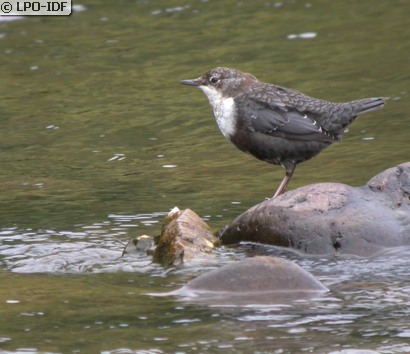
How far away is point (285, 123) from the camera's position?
25.5 ft

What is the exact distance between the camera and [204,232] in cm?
673

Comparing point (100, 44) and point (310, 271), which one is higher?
point (100, 44)

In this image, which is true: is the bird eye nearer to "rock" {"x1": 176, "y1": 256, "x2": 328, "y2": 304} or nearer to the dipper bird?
the dipper bird

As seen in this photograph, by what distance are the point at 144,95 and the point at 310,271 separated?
18.2ft

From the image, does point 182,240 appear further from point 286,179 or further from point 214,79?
point 214,79

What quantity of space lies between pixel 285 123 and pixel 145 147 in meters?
2.30

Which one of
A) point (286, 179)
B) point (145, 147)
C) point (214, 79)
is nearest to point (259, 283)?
point (286, 179)

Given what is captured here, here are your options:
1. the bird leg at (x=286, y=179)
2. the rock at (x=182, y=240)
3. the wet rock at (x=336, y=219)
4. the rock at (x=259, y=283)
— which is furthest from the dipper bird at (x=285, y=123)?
the rock at (x=259, y=283)

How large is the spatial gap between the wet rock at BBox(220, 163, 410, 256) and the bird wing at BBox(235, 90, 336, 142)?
1011 millimetres

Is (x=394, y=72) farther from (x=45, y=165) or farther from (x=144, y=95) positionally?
(x=45, y=165)

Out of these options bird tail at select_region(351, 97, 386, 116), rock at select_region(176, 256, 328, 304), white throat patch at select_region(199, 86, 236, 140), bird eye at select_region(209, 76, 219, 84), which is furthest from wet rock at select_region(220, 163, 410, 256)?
bird eye at select_region(209, 76, 219, 84)

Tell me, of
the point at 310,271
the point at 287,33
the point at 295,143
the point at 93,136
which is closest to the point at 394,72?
the point at 287,33

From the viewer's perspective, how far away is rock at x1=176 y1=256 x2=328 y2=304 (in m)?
5.54

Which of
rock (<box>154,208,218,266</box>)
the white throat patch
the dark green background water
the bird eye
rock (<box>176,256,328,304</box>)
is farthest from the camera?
the bird eye
